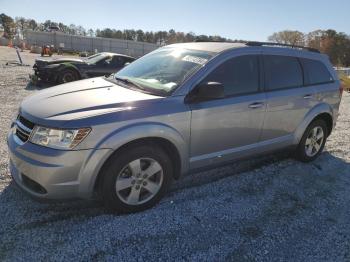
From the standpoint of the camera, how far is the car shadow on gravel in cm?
351

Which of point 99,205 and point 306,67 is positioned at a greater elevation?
point 306,67

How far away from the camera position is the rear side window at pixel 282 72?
463 centimetres

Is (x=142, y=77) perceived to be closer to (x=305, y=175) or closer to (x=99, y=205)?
(x=99, y=205)

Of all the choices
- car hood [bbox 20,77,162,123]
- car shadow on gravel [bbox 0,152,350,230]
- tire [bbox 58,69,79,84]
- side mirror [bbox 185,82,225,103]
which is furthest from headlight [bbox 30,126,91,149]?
tire [bbox 58,69,79,84]

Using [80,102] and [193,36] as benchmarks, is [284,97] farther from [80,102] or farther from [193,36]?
[193,36]

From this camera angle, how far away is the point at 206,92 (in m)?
3.71

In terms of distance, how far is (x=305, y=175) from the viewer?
511 centimetres

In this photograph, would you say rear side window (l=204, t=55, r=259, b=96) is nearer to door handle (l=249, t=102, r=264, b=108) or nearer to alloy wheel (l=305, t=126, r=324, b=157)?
door handle (l=249, t=102, r=264, b=108)

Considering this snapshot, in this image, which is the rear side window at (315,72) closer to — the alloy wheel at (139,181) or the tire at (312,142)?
the tire at (312,142)

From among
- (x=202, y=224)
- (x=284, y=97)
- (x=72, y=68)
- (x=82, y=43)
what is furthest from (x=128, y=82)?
(x=82, y=43)

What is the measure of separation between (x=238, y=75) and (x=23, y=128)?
8.29 ft

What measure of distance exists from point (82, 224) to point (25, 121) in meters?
1.18

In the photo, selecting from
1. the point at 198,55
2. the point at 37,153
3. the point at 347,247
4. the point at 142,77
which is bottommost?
the point at 347,247

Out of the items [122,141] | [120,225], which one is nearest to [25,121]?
[122,141]
